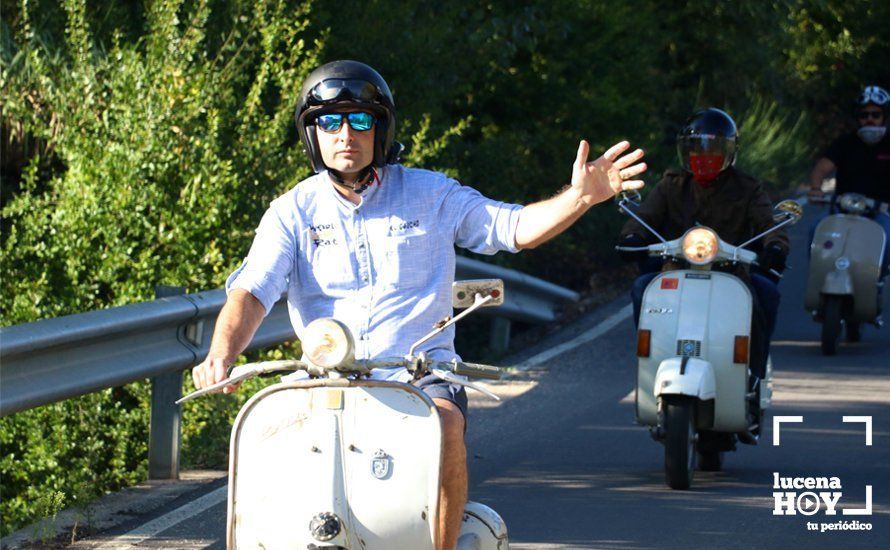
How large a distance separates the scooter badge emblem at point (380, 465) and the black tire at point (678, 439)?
3585 millimetres

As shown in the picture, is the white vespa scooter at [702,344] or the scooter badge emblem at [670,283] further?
the scooter badge emblem at [670,283]

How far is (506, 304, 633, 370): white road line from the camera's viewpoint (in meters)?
12.2

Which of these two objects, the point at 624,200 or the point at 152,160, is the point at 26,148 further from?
the point at 624,200

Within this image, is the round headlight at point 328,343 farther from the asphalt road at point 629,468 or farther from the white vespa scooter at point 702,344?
the white vespa scooter at point 702,344

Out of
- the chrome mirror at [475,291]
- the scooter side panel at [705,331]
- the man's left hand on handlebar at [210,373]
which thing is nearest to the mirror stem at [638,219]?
the scooter side panel at [705,331]

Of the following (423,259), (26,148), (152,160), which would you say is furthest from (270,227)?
(26,148)

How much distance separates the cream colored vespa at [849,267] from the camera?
13.3 m

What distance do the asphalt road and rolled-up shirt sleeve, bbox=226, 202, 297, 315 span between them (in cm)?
186

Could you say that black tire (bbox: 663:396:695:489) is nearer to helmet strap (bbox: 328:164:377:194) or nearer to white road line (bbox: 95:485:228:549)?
white road line (bbox: 95:485:228:549)

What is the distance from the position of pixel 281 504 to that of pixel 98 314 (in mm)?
3207

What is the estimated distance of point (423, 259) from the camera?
528 centimetres

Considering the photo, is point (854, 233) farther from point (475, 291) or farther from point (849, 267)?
point (475, 291)

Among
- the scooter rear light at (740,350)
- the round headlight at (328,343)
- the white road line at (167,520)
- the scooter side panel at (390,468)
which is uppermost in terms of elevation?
the scooter rear light at (740,350)

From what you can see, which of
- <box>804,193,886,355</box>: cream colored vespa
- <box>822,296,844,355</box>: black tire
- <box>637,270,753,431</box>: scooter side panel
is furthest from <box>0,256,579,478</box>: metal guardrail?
<box>804,193,886,355</box>: cream colored vespa
